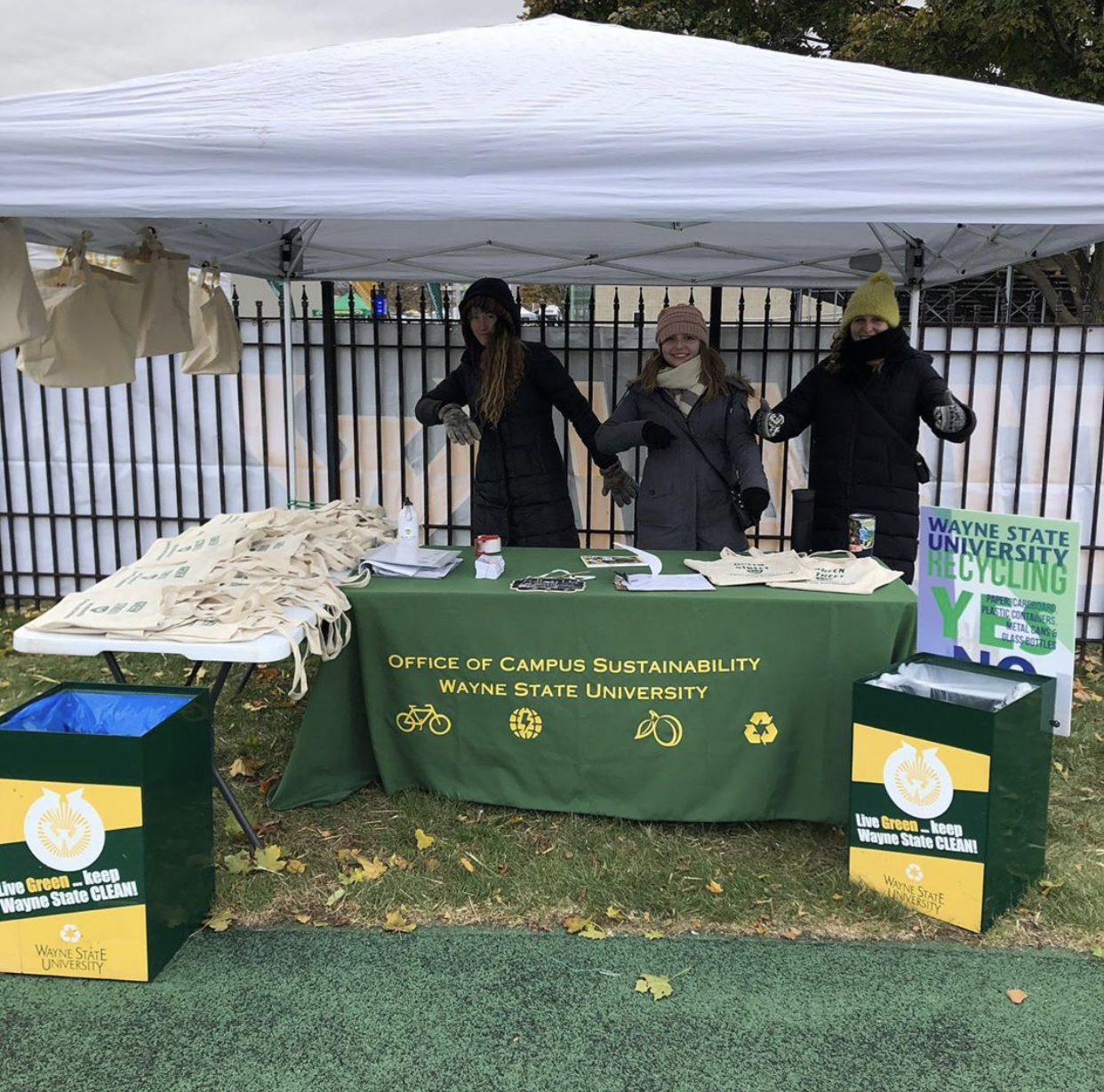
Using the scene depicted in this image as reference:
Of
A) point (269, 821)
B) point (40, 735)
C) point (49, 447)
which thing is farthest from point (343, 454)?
point (40, 735)

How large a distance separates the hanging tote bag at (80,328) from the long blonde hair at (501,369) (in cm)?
138

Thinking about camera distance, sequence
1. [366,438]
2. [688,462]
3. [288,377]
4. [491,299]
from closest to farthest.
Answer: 1. [688,462]
2. [491,299]
3. [288,377]
4. [366,438]

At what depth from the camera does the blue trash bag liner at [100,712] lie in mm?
2420

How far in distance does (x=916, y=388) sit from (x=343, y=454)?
3290 millimetres

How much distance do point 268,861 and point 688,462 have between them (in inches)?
77.2

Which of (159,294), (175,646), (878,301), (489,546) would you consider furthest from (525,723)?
(159,294)

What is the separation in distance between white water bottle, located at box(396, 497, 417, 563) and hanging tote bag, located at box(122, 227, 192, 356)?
146cm

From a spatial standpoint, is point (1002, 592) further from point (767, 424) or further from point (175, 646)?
point (175, 646)

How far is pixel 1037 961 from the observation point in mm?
2357

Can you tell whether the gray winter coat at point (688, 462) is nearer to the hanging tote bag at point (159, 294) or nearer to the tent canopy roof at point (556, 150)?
the tent canopy roof at point (556, 150)

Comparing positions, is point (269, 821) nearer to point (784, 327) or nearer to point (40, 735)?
point (40, 735)

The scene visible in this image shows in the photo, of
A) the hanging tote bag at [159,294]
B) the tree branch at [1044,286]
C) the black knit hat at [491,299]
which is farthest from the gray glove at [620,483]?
the tree branch at [1044,286]

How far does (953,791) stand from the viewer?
2.38m

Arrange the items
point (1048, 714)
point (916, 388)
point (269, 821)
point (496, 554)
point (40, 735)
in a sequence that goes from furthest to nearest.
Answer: point (916, 388), point (496, 554), point (269, 821), point (1048, 714), point (40, 735)
